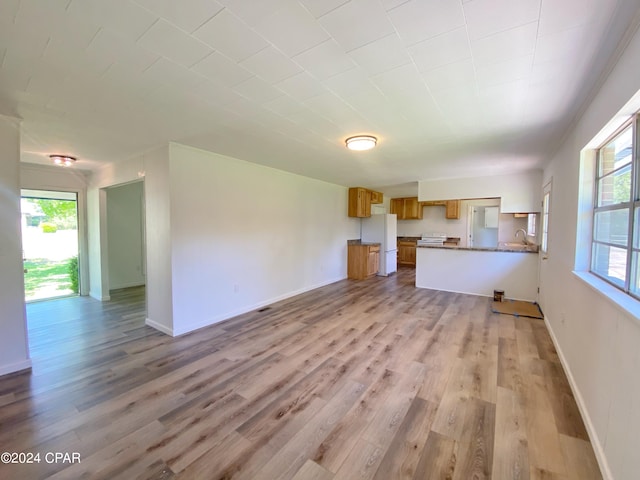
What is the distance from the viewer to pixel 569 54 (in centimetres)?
162

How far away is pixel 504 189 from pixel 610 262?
3.67 m

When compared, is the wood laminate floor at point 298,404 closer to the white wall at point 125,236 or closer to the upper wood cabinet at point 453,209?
the white wall at point 125,236

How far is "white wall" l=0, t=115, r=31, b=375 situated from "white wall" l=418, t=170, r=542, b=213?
6.38 meters

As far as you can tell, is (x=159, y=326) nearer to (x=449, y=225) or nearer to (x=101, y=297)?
(x=101, y=297)

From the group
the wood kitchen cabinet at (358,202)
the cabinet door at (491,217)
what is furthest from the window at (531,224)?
the wood kitchen cabinet at (358,202)

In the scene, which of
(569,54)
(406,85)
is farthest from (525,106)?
(406,85)

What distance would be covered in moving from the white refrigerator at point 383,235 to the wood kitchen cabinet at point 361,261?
0.23 meters

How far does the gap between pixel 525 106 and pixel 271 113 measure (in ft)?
7.32

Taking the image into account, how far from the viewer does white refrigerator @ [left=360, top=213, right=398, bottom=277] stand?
730 cm

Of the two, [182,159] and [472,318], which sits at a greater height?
[182,159]

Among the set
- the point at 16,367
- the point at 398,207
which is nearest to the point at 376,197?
the point at 398,207

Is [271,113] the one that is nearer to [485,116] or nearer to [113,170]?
[485,116]

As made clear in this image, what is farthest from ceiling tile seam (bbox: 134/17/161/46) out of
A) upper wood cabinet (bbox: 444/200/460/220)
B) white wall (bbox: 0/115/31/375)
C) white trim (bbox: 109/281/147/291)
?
upper wood cabinet (bbox: 444/200/460/220)

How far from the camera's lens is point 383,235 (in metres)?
7.31
